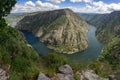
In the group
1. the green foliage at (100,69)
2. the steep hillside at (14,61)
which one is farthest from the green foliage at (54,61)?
the green foliage at (100,69)

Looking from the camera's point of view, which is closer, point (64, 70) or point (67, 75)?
point (67, 75)

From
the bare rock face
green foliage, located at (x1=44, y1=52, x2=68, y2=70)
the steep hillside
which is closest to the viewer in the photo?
the steep hillside

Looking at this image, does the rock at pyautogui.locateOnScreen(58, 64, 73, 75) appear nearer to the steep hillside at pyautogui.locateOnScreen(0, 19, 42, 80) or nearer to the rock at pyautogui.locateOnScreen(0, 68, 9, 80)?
the steep hillside at pyautogui.locateOnScreen(0, 19, 42, 80)

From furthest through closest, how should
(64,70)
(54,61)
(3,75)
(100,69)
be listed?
(100,69)
(54,61)
(64,70)
(3,75)

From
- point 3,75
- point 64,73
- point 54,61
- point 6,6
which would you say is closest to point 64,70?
point 64,73

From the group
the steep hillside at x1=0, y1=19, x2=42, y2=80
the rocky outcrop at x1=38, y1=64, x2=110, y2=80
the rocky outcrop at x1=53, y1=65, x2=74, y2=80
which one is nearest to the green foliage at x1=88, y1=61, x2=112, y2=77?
the rocky outcrop at x1=38, y1=64, x2=110, y2=80

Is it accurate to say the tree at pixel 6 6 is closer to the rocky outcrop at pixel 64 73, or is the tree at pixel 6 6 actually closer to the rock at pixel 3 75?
the rock at pixel 3 75

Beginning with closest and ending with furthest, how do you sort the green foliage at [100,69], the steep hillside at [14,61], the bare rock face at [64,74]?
1. the steep hillside at [14,61]
2. the bare rock face at [64,74]
3. the green foliage at [100,69]

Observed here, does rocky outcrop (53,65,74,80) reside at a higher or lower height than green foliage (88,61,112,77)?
higher

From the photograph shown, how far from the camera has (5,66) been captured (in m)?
43.4

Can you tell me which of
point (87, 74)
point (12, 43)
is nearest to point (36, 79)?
point (12, 43)

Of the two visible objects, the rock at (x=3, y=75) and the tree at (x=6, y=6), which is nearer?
the rock at (x=3, y=75)

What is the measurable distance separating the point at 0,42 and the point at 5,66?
9.26 m

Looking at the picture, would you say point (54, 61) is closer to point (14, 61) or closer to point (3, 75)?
point (14, 61)
